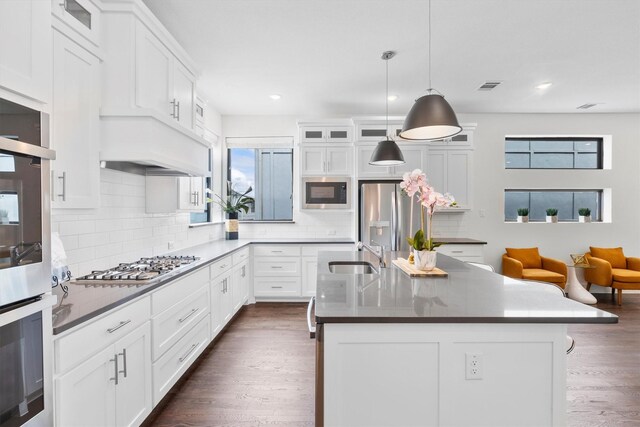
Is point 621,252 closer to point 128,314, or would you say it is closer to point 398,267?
point 398,267

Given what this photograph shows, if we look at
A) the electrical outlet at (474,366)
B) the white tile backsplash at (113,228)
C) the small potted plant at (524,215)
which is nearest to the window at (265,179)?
the white tile backsplash at (113,228)

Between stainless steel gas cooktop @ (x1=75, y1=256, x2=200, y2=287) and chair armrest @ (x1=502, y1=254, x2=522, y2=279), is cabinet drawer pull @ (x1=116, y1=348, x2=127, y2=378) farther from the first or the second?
chair armrest @ (x1=502, y1=254, x2=522, y2=279)

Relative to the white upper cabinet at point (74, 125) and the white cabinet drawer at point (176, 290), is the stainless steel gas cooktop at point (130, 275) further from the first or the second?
the white upper cabinet at point (74, 125)

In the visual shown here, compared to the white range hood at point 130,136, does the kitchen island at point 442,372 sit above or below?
below

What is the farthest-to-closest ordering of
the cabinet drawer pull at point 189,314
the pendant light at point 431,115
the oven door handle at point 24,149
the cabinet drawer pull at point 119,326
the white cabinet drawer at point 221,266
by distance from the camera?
the white cabinet drawer at point 221,266 < the cabinet drawer pull at point 189,314 < the pendant light at point 431,115 < the cabinet drawer pull at point 119,326 < the oven door handle at point 24,149

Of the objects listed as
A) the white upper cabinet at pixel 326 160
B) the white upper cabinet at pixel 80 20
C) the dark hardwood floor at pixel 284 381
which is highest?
the white upper cabinet at pixel 80 20

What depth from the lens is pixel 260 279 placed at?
473 cm

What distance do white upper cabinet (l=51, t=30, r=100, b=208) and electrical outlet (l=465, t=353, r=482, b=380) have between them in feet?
6.87

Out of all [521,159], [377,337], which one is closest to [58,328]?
[377,337]

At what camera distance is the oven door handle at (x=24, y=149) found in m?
0.98

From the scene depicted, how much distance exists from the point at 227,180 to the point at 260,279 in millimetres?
1725

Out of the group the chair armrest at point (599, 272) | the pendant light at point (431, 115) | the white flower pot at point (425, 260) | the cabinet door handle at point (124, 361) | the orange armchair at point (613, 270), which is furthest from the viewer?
the chair armrest at point (599, 272)

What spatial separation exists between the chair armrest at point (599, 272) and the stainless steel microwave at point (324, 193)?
12.1ft

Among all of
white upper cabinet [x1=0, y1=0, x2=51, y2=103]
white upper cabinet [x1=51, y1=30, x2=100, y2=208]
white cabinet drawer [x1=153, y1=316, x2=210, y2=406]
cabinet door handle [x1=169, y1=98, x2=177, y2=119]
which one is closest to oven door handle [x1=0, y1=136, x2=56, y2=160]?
white upper cabinet [x1=0, y1=0, x2=51, y2=103]
